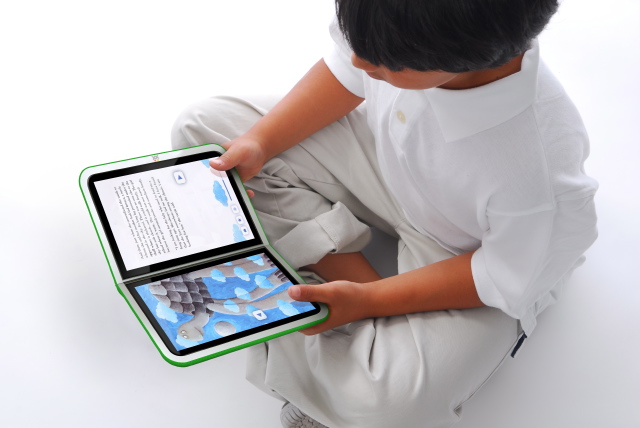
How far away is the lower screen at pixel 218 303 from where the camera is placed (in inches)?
31.0

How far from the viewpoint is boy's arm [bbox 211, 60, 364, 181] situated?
0.99 meters

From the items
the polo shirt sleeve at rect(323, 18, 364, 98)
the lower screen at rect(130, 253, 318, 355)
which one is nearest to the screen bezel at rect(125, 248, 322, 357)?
the lower screen at rect(130, 253, 318, 355)

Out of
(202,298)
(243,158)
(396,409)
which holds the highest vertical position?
(243,158)

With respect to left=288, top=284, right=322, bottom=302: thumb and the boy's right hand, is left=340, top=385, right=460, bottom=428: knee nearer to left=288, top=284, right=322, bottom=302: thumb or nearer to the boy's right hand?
left=288, top=284, right=322, bottom=302: thumb

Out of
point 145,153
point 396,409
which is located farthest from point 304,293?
point 145,153

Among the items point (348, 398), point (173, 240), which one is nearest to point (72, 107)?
point (173, 240)

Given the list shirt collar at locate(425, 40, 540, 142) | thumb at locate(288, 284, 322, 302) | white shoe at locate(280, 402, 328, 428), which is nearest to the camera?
shirt collar at locate(425, 40, 540, 142)

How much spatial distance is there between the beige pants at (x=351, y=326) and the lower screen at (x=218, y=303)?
0.08m

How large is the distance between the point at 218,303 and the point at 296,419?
0.66 feet

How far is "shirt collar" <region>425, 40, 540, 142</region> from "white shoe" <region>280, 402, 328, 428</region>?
40 cm

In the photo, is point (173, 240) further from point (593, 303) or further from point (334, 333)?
point (593, 303)

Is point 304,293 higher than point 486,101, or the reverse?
point 486,101

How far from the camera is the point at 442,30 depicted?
59 cm

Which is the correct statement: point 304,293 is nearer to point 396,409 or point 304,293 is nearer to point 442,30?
point 396,409
